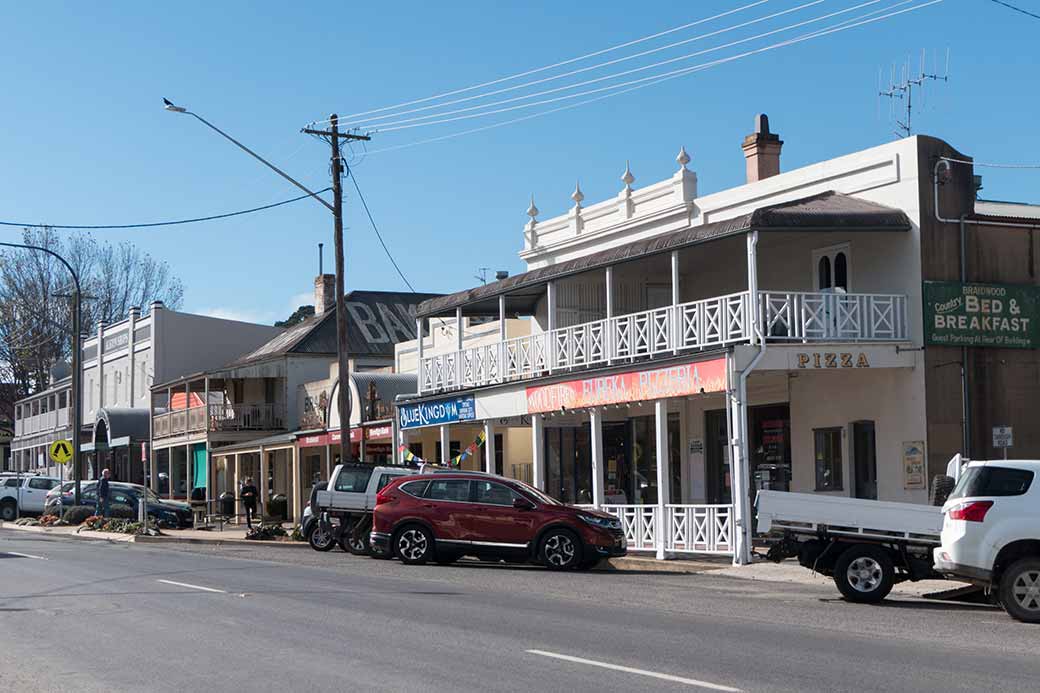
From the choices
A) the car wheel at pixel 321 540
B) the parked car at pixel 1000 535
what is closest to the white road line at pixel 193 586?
the car wheel at pixel 321 540

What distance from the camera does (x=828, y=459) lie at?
2480 centimetres

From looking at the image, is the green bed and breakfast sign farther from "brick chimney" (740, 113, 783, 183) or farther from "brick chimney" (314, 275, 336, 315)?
"brick chimney" (314, 275, 336, 315)

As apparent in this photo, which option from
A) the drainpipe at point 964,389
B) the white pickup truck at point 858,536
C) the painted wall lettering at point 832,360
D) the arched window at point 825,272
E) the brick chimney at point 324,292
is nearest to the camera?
the white pickup truck at point 858,536

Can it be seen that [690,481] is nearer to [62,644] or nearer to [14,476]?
[62,644]

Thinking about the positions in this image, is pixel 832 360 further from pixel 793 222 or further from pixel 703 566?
pixel 703 566

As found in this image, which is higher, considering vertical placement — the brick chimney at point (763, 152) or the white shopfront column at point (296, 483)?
the brick chimney at point (763, 152)

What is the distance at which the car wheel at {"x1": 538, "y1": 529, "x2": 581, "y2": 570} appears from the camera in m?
22.0

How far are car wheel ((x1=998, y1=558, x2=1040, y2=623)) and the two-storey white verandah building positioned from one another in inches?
307

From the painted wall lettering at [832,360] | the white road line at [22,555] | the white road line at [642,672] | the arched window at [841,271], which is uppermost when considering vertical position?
the arched window at [841,271]

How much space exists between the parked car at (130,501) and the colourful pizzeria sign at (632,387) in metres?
13.7

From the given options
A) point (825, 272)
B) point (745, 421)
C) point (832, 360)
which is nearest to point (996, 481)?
point (745, 421)

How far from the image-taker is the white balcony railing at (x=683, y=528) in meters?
23.0

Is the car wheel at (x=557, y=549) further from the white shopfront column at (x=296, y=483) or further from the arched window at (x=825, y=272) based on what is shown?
the white shopfront column at (x=296, y=483)

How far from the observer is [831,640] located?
12008mm
